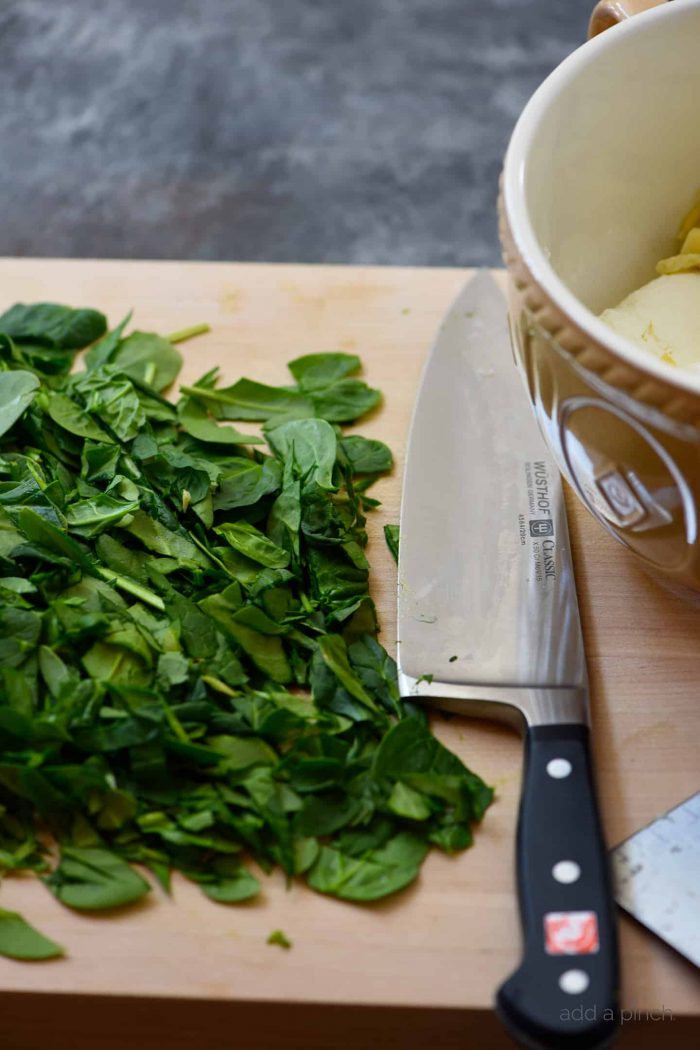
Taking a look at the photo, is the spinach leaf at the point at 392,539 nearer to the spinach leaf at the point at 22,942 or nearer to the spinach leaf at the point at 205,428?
the spinach leaf at the point at 205,428

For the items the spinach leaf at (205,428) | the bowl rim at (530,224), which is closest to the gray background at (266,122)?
the spinach leaf at (205,428)

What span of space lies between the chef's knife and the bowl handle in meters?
0.24

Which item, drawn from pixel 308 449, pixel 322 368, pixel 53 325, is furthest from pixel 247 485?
pixel 53 325

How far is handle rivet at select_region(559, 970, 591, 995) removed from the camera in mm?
623

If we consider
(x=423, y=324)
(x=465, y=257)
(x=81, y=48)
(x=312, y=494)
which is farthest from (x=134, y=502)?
(x=81, y=48)

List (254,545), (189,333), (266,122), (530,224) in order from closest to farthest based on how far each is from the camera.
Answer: (530,224), (254,545), (189,333), (266,122)

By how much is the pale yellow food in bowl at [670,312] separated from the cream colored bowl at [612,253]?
0.04 meters

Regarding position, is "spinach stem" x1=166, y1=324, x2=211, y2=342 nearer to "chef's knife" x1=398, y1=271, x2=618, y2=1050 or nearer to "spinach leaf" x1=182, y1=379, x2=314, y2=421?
"spinach leaf" x1=182, y1=379, x2=314, y2=421

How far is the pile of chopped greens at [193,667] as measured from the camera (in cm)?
72

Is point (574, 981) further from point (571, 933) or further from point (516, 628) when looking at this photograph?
point (516, 628)

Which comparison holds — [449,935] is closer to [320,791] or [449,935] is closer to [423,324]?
[320,791]

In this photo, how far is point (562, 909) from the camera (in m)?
0.66

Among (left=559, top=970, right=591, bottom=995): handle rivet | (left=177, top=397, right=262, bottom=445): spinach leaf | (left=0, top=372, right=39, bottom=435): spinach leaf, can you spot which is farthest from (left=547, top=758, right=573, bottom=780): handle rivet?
(left=0, top=372, right=39, bottom=435): spinach leaf

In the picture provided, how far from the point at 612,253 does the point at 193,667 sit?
0.46 meters
